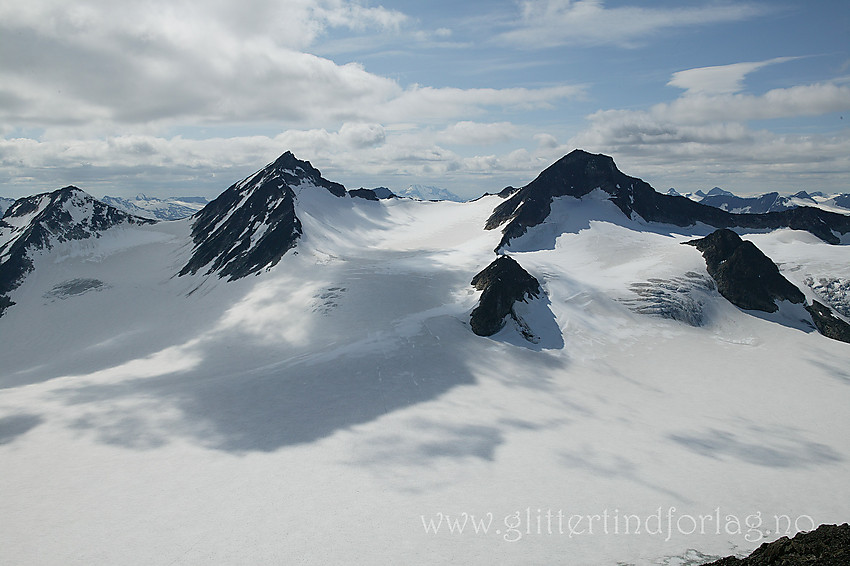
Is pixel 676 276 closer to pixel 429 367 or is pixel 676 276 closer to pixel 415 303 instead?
pixel 415 303

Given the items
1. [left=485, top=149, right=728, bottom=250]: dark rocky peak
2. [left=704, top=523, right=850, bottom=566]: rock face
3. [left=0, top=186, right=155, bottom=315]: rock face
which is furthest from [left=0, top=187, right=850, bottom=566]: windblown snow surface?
[left=485, top=149, right=728, bottom=250]: dark rocky peak

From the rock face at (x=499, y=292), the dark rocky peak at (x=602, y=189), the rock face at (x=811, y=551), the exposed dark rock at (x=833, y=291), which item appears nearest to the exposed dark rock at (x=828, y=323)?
the exposed dark rock at (x=833, y=291)

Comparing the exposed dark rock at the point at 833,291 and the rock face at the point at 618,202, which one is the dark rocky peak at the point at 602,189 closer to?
the rock face at the point at 618,202

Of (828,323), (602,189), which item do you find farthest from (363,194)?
(828,323)

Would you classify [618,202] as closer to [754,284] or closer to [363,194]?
[754,284]

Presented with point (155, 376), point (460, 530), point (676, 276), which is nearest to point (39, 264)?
point (155, 376)
